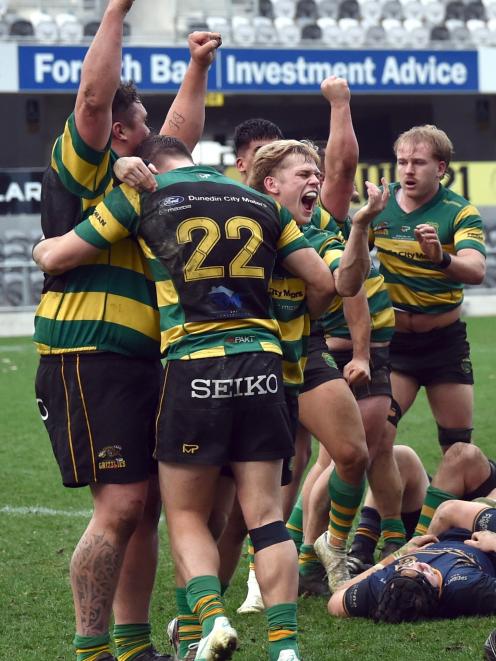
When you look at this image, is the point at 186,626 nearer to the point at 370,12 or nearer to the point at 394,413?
the point at 394,413

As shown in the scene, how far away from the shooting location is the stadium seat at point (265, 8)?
27.2m

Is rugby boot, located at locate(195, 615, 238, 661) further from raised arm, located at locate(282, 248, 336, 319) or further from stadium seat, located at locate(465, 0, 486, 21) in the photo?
stadium seat, located at locate(465, 0, 486, 21)

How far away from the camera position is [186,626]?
13.9 ft

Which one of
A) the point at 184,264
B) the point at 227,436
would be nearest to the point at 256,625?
the point at 227,436

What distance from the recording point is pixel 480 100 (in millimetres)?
29859

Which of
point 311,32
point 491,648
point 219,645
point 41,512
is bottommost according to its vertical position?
point 41,512

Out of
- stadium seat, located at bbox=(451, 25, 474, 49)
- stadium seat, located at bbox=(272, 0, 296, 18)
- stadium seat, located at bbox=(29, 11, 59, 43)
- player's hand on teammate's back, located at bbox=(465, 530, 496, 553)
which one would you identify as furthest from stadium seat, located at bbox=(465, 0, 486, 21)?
player's hand on teammate's back, located at bbox=(465, 530, 496, 553)

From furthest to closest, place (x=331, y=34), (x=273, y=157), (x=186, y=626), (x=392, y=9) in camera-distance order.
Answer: (x=392, y=9), (x=331, y=34), (x=273, y=157), (x=186, y=626)

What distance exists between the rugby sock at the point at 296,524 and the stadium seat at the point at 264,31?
68.2ft

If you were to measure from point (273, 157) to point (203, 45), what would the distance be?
0.60m

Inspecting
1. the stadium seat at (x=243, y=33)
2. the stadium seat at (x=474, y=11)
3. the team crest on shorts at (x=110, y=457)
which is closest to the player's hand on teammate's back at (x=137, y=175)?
the team crest on shorts at (x=110, y=457)

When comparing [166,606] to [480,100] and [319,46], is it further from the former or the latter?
[480,100]

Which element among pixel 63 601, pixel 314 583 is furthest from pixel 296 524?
pixel 63 601

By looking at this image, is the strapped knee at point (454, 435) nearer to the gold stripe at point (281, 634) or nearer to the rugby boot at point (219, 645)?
the gold stripe at point (281, 634)
